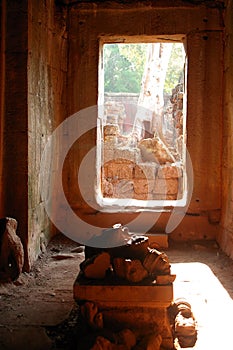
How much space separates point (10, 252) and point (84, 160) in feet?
7.27

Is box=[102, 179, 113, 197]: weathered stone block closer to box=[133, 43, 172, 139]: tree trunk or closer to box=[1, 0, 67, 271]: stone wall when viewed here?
box=[133, 43, 172, 139]: tree trunk

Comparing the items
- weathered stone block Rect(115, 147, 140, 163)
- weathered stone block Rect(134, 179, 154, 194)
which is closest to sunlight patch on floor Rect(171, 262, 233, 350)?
weathered stone block Rect(134, 179, 154, 194)

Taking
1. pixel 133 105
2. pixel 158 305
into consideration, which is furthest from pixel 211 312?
pixel 133 105

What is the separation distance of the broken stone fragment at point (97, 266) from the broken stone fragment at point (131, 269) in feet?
0.22

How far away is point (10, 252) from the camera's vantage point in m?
3.98

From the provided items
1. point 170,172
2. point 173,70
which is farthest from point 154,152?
point 173,70

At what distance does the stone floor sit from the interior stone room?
19 mm

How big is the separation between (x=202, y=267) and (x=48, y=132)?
8.36ft

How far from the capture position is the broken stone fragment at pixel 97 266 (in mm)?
2854

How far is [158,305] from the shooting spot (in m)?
2.79

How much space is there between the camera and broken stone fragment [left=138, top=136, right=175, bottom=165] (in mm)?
15656

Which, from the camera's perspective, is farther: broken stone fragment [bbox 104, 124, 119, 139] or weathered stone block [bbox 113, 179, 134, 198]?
broken stone fragment [bbox 104, 124, 119, 139]

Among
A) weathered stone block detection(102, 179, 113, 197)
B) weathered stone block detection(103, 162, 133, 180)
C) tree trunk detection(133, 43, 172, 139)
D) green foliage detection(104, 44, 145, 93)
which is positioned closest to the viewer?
weathered stone block detection(102, 179, 113, 197)

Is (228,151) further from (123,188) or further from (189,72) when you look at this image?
(123,188)
